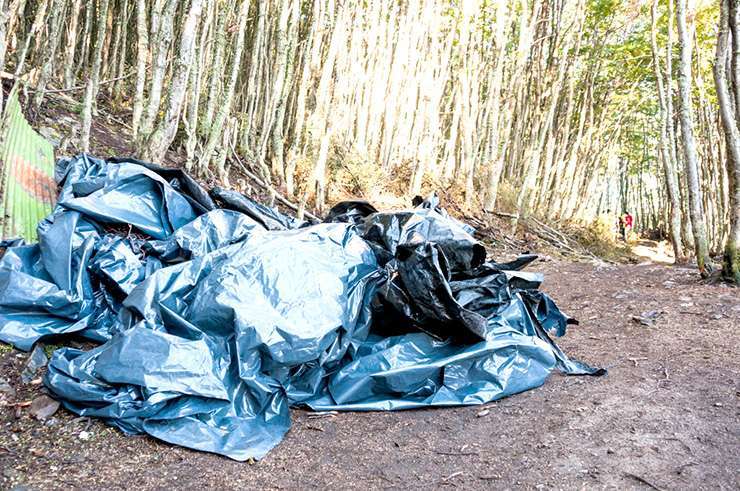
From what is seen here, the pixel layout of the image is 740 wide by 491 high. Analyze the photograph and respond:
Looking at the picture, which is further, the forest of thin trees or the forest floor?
the forest of thin trees

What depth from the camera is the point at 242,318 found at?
2.42 meters

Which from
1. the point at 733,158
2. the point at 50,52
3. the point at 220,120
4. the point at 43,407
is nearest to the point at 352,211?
the point at 43,407

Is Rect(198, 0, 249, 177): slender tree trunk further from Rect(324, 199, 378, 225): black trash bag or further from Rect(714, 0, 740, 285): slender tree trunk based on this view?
Rect(714, 0, 740, 285): slender tree trunk

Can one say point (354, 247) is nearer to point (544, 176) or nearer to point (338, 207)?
point (338, 207)

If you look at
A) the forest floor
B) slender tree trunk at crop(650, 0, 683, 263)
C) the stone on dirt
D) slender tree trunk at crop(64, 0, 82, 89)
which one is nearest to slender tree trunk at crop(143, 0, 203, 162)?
the forest floor

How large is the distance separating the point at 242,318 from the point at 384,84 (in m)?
7.92

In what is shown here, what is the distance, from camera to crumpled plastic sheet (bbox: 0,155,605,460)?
2217 millimetres

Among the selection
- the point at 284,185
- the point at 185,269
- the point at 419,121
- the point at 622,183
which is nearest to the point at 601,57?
the point at 419,121

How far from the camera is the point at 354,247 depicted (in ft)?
10.2

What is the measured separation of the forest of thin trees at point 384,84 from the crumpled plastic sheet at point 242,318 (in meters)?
1.29

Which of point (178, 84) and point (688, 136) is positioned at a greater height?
point (688, 136)

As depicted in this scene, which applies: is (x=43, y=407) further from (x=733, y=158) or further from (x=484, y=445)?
(x=733, y=158)

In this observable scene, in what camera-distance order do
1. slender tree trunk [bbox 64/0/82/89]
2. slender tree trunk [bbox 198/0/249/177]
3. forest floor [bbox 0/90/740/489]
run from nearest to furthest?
forest floor [bbox 0/90/740/489] → slender tree trunk [bbox 198/0/249/177] → slender tree trunk [bbox 64/0/82/89]

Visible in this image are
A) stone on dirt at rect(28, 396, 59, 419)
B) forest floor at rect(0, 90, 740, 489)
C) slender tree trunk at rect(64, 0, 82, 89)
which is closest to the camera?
forest floor at rect(0, 90, 740, 489)
